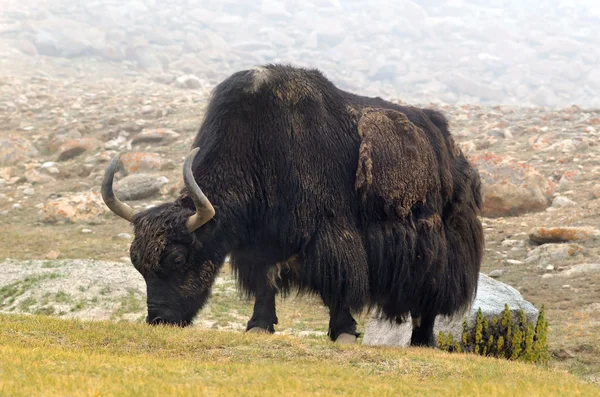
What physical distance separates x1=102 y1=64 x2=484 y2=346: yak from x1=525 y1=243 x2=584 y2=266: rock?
5.69 metres

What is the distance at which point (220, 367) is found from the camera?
18.3 feet

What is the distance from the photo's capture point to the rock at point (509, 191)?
16.8 m

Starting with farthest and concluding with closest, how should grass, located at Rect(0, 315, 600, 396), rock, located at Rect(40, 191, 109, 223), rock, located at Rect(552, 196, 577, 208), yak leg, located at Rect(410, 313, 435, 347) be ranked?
rock, located at Rect(40, 191, 109, 223) < rock, located at Rect(552, 196, 577, 208) < yak leg, located at Rect(410, 313, 435, 347) < grass, located at Rect(0, 315, 600, 396)

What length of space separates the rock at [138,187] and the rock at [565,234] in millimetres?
8751

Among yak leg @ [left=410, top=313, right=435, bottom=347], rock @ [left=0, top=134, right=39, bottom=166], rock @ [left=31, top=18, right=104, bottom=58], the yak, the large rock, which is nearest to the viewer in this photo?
the yak

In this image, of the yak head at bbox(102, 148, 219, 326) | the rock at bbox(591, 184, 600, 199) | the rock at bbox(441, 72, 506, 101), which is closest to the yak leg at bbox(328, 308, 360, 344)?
the yak head at bbox(102, 148, 219, 326)

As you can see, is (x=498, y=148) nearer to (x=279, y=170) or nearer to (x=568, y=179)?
(x=568, y=179)

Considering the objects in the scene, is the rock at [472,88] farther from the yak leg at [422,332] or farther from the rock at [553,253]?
the yak leg at [422,332]

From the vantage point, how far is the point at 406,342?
915 cm

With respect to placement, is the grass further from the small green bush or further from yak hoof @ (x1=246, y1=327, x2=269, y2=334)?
the small green bush

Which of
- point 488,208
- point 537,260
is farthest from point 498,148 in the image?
point 537,260

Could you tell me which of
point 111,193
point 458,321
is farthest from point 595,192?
point 111,193

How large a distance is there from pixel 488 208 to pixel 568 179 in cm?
236

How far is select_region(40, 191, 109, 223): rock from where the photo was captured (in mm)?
18078
